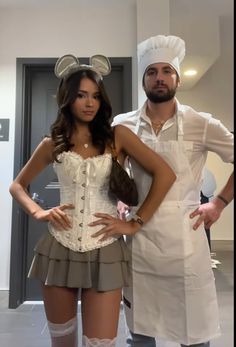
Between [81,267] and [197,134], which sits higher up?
[197,134]

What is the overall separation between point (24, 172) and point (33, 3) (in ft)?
6.40

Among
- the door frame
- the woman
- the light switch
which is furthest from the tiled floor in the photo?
the light switch

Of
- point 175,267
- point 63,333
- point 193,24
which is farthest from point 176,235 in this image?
point 193,24

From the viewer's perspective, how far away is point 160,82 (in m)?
1.29

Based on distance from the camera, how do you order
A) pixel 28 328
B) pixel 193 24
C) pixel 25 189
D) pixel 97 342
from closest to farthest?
pixel 97 342 → pixel 25 189 → pixel 28 328 → pixel 193 24

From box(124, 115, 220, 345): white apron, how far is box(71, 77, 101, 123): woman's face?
0.27 m

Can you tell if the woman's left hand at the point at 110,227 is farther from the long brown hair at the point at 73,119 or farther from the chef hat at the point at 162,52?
the chef hat at the point at 162,52

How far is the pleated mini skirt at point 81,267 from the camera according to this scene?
106cm

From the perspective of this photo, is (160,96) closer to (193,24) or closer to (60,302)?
(60,302)

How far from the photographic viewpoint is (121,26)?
2725 mm

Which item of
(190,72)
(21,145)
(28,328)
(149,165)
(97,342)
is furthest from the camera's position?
(190,72)

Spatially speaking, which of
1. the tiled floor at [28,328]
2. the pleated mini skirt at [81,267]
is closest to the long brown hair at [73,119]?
the pleated mini skirt at [81,267]

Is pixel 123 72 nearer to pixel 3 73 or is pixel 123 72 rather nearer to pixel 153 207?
pixel 3 73

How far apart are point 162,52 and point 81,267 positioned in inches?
34.1
